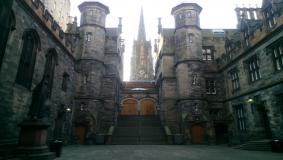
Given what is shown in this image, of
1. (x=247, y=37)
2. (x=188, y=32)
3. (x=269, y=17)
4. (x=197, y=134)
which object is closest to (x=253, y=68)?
(x=247, y=37)

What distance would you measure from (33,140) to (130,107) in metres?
25.2

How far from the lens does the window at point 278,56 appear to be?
45.0 ft

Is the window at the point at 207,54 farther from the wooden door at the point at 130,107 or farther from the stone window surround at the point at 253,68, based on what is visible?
the wooden door at the point at 130,107

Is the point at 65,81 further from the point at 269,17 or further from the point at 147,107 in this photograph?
the point at 147,107

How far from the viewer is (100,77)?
22234mm

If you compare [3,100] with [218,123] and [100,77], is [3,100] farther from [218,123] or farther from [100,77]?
[218,123]

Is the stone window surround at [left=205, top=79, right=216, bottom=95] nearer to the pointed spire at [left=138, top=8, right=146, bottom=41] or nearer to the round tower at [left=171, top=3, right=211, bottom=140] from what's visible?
the round tower at [left=171, top=3, right=211, bottom=140]

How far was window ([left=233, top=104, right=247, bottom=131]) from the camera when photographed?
18.1 meters

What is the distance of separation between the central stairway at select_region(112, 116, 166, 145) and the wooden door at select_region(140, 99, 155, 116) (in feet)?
23.0

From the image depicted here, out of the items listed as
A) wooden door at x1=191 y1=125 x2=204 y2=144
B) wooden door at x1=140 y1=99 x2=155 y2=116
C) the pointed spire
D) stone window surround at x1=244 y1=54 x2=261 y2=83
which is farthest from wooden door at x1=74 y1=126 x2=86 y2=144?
the pointed spire

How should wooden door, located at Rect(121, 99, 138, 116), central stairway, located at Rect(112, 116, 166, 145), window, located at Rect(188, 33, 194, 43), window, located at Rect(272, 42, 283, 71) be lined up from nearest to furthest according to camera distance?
1. window, located at Rect(272, 42, 283, 71)
2. central stairway, located at Rect(112, 116, 166, 145)
3. window, located at Rect(188, 33, 194, 43)
4. wooden door, located at Rect(121, 99, 138, 116)

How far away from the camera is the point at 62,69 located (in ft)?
57.5

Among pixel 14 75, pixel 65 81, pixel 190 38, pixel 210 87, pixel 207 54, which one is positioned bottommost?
pixel 14 75

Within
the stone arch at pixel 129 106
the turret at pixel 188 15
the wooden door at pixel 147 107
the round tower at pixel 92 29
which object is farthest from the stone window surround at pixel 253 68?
the stone arch at pixel 129 106
